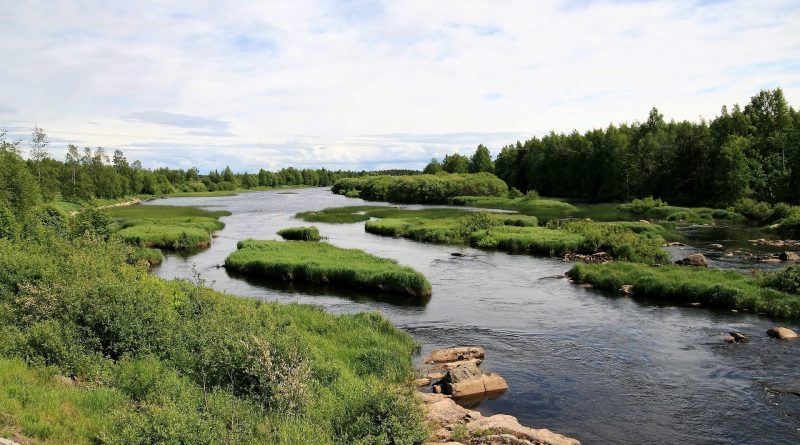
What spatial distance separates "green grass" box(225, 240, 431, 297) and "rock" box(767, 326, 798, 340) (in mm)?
19006

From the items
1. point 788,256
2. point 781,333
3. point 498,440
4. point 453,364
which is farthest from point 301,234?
point 498,440

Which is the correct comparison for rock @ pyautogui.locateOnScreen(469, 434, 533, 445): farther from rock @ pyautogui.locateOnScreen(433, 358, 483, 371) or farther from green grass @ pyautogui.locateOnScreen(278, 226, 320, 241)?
green grass @ pyautogui.locateOnScreen(278, 226, 320, 241)

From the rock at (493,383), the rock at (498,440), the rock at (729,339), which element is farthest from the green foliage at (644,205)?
the rock at (498,440)

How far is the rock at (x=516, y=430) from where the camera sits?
1599 centimetres

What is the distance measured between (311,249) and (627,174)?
3477 inches

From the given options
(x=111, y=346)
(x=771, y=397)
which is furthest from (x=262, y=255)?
(x=771, y=397)

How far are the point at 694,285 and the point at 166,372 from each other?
31.3 metres

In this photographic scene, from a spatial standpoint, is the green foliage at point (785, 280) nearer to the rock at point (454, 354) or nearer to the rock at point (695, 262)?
the rock at point (695, 262)

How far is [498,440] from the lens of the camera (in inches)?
614

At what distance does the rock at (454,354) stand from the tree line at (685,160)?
7803 cm

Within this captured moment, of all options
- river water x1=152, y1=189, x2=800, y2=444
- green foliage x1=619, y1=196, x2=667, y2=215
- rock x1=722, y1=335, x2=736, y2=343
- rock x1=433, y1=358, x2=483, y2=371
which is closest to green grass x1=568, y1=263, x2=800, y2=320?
river water x1=152, y1=189, x2=800, y2=444

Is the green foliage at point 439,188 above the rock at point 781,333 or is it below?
above

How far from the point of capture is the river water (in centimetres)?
1817

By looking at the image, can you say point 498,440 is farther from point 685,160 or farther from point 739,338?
point 685,160
